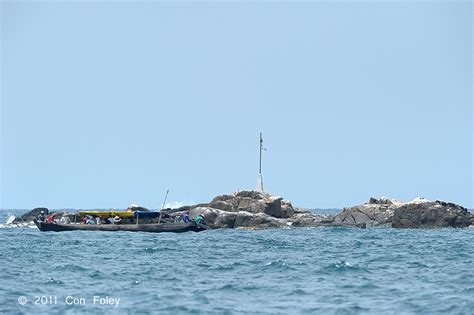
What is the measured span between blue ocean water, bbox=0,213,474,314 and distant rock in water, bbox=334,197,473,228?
23.2 meters

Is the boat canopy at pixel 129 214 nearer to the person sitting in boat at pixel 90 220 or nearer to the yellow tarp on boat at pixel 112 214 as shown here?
the yellow tarp on boat at pixel 112 214

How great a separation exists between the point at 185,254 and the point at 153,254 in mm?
2079

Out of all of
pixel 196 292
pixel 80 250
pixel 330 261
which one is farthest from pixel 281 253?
pixel 196 292

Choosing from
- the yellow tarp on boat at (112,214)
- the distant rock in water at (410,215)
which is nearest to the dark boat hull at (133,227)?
the yellow tarp on boat at (112,214)

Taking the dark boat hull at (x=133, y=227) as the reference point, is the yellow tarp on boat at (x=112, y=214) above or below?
above

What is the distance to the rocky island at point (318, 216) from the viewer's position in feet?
259

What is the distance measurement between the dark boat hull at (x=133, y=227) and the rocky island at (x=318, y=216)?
4135 mm

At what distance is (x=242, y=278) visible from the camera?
3381 centimetres

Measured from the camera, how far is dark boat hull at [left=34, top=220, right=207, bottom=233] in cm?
7475

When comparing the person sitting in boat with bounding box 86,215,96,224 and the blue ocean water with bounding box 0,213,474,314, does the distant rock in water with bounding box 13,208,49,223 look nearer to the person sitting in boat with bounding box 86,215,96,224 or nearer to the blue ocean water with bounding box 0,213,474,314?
the person sitting in boat with bounding box 86,215,96,224

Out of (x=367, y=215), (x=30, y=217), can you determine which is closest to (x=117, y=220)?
(x=367, y=215)

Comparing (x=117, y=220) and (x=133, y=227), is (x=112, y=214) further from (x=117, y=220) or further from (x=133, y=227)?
(x=133, y=227)

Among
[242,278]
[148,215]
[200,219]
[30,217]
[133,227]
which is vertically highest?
[148,215]

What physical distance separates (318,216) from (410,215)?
43.8ft
